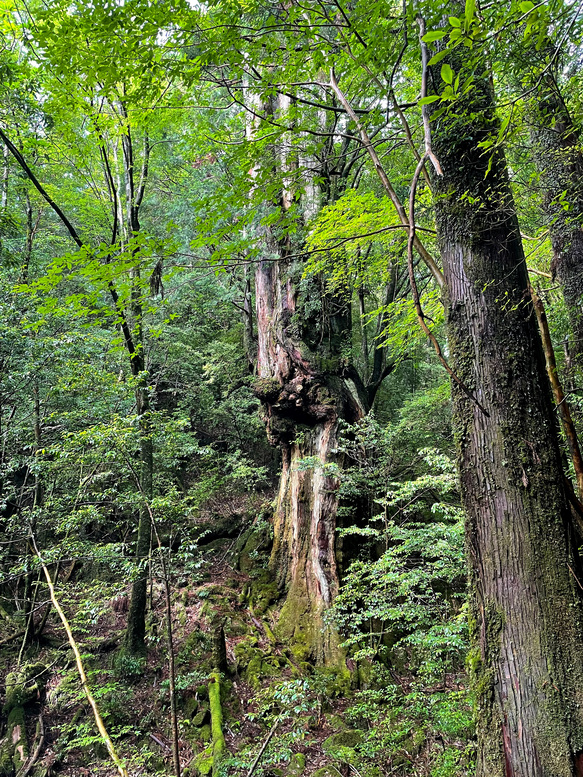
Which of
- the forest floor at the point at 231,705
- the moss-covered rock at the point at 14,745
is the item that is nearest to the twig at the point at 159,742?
the forest floor at the point at 231,705

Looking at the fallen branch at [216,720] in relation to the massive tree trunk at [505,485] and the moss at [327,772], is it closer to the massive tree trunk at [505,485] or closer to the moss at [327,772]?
the moss at [327,772]

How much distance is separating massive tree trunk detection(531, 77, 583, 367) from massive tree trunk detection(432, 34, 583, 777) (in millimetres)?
409

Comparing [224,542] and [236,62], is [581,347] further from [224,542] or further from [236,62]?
[224,542]

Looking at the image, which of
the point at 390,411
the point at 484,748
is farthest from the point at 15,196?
the point at 484,748

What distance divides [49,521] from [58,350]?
2483mm

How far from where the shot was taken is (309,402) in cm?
698

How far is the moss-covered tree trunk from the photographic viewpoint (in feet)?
21.5

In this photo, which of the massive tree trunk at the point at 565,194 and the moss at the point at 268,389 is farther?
the moss at the point at 268,389

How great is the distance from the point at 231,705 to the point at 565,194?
6.63m

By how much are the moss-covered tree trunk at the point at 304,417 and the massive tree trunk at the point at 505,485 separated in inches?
174

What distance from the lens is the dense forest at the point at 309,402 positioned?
182cm

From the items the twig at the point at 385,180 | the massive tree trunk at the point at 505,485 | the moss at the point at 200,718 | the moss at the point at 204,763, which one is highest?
the twig at the point at 385,180

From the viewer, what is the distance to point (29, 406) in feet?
22.7

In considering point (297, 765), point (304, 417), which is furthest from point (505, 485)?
point (304, 417)
